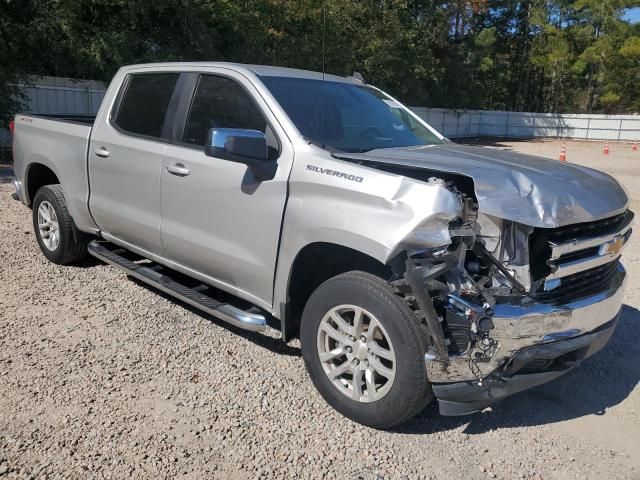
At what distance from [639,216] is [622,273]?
748cm

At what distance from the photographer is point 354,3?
80.1ft

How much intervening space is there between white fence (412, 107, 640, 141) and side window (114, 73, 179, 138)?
1403 inches

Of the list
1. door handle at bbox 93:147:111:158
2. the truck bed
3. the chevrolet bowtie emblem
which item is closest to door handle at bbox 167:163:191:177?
door handle at bbox 93:147:111:158

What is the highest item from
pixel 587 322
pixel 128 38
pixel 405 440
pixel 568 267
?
pixel 128 38

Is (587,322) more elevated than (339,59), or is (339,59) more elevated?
(339,59)

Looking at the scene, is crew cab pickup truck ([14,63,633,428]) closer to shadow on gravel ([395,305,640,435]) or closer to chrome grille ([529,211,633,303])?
chrome grille ([529,211,633,303])

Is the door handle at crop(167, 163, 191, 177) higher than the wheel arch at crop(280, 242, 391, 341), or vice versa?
the door handle at crop(167, 163, 191, 177)

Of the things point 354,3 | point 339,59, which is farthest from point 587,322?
point 354,3

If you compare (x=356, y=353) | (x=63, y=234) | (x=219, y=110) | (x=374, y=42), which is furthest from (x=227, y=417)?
(x=374, y=42)

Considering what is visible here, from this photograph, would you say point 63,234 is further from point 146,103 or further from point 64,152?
point 146,103

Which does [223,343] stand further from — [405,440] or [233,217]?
[405,440]

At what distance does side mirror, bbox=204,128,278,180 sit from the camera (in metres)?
3.43

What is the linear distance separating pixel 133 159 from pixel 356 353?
8.15ft

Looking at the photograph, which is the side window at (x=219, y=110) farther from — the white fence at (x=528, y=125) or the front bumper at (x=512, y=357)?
the white fence at (x=528, y=125)
